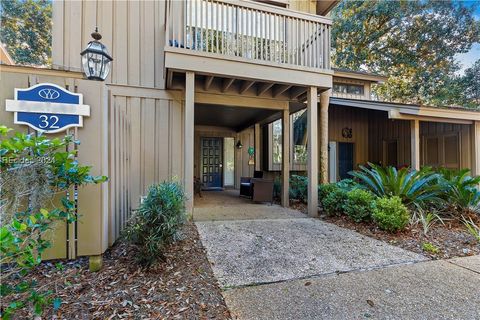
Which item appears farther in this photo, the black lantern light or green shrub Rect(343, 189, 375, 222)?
green shrub Rect(343, 189, 375, 222)

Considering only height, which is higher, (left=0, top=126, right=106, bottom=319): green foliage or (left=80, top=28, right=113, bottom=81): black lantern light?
(left=80, top=28, right=113, bottom=81): black lantern light

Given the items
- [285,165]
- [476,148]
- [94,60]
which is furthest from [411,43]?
[94,60]

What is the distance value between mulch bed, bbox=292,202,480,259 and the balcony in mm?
3076

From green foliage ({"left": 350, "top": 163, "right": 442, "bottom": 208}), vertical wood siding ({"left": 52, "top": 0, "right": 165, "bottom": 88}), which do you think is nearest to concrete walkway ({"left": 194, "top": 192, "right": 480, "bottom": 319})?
green foliage ({"left": 350, "top": 163, "right": 442, "bottom": 208})

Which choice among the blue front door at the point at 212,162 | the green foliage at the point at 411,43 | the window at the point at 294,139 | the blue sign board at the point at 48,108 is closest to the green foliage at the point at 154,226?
the blue sign board at the point at 48,108

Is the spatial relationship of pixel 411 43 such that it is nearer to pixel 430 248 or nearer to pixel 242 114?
pixel 242 114

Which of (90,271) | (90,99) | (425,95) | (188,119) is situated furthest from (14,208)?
(425,95)

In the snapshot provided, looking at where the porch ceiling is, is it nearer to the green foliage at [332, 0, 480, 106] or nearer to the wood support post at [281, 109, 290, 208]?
the wood support post at [281, 109, 290, 208]

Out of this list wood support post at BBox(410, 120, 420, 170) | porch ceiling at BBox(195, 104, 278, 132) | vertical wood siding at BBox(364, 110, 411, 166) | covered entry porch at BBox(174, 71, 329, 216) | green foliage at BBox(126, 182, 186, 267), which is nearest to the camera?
green foliage at BBox(126, 182, 186, 267)

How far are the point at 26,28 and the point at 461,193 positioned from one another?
1892 centimetres

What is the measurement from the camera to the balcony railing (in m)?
4.80

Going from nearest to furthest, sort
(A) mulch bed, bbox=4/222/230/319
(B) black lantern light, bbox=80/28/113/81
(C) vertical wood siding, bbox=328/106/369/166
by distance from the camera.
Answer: (A) mulch bed, bbox=4/222/230/319 < (B) black lantern light, bbox=80/28/113/81 < (C) vertical wood siding, bbox=328/106/369/166

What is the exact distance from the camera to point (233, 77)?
500 centimetres

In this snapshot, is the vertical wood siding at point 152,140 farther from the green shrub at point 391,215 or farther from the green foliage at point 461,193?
the green foliage at point 461,193
